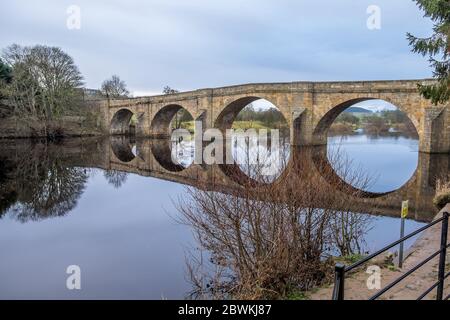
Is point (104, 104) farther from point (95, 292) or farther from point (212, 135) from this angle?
point (95, 292)

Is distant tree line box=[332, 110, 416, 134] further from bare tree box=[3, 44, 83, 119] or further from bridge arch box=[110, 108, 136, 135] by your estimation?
bare tree box=[3, 44, 83, 119]

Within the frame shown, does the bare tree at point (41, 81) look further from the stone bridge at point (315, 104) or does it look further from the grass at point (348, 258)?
the grass at point (348, 258)

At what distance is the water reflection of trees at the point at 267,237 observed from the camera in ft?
16.8

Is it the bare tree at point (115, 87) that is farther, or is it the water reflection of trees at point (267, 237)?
the bare tree at point (115, 87)

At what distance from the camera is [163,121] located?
43.8 metres

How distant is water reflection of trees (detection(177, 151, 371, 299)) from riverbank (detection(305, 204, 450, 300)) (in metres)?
0.52

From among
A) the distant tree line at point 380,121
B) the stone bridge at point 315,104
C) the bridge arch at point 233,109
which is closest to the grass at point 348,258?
the stone bridge at point 315,104

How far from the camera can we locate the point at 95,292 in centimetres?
589

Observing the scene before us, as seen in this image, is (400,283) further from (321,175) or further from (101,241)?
(101,241)

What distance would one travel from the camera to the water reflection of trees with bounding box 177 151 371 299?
5122 millimetres

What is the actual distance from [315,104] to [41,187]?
59.8 ft


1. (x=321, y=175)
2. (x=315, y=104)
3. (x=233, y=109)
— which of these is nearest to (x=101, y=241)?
(x=321, y=175)

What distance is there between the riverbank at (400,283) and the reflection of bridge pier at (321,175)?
151 cm
